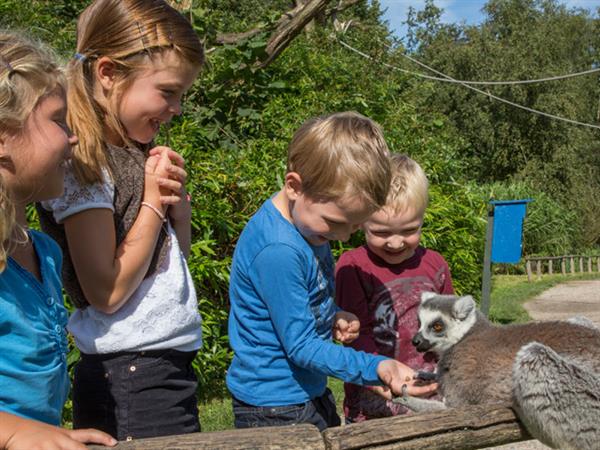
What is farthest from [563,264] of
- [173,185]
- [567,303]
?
[173,185]

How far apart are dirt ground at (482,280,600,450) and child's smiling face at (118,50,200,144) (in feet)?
23.8

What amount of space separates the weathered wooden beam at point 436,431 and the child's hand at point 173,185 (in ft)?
2.34

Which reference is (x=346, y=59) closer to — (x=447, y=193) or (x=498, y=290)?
(x=447, y=193)

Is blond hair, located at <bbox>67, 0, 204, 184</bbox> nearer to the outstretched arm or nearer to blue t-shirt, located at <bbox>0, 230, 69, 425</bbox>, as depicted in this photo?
blue t-shirt, located at <bbox>0, 230, 69, 425</bbox>

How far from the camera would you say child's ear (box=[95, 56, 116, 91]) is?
1.77 m

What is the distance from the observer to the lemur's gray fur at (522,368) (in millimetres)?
1947

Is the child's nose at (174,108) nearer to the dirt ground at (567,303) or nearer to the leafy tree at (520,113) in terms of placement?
the dirt ground at (567,303)

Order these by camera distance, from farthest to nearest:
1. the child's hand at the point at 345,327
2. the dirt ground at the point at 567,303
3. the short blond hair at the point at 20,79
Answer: the dirt ground at the point at 567,303 < the child's hand at the point at 345,327 < the short blond hair at the point at 20,79

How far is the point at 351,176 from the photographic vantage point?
188 centimetres

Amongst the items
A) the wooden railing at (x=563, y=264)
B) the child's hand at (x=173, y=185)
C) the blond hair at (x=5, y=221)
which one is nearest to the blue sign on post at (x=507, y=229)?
the child's hand at (x=173, y=185)

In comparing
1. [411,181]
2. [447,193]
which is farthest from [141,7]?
[447,193]

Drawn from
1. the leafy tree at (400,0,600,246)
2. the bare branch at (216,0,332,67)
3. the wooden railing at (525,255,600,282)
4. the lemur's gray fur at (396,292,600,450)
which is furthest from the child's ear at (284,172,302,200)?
the leafy tree at (400,0,600,246)

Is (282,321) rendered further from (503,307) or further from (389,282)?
(503,307)

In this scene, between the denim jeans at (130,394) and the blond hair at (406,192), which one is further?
the blond hair at (406,192)
